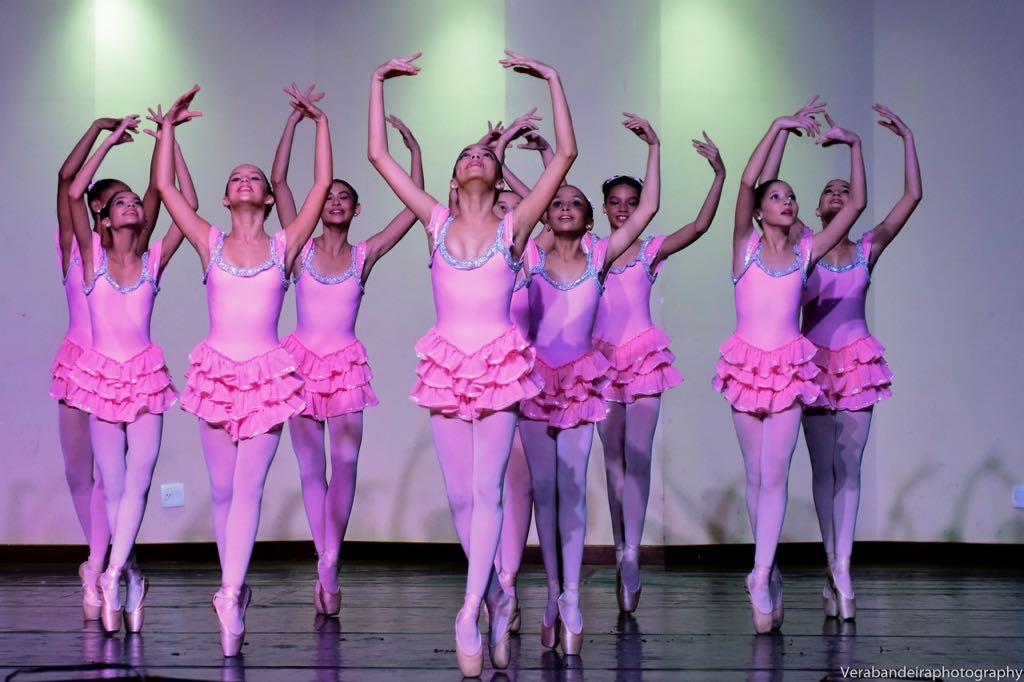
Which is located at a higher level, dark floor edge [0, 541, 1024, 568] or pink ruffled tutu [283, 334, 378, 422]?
pink ruffled tutu [283, 334, 378, 422]

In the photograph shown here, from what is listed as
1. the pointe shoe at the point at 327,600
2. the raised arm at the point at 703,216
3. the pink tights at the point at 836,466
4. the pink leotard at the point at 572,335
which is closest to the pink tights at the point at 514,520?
the pink leotard at the point at 572,335

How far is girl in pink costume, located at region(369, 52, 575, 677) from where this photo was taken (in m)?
4.20

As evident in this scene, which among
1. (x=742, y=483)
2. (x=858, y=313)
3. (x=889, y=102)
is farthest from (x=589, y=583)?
(x=889, y=102)

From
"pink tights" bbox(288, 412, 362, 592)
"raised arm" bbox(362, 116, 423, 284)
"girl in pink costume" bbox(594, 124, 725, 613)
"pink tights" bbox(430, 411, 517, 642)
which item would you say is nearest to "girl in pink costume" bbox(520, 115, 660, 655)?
"pink tights" bbox(430, 411, 517, 642)

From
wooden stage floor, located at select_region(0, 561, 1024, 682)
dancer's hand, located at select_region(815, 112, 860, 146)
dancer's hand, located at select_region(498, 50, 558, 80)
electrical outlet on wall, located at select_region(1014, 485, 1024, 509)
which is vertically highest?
dancer's hand, located at select_region(498, 50, 558, 80)

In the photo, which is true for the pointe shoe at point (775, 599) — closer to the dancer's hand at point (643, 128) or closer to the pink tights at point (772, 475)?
the pink tights at point (772, 475)

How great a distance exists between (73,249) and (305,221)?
1.44m

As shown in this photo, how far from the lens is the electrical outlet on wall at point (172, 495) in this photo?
24.9ft

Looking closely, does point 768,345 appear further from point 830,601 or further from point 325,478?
point 325,478

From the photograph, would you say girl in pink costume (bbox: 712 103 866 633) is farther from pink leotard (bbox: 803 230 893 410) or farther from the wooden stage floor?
the wooden stage floor

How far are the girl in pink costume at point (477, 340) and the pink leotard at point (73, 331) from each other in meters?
1.79

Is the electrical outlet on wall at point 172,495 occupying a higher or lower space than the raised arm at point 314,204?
lower

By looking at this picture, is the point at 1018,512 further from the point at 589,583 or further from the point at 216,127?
the point at 216,127

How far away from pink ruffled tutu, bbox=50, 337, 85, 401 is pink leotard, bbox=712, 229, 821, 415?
2.60m
